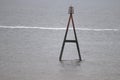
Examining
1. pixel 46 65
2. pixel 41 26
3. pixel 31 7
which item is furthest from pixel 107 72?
pixel 31 7

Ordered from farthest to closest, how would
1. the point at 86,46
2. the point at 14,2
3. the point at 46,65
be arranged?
1. the point at 14,2
2. the point at 86,46
3. the point at 46,65

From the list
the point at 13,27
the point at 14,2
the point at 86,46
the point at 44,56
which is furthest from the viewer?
the point at 14,2

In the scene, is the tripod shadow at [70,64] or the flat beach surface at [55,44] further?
the tripod shadow at [70,64]

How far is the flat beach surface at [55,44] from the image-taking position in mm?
5723

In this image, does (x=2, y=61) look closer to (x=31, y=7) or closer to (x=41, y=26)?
(x=41, y=26)

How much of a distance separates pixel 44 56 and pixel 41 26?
253 cm

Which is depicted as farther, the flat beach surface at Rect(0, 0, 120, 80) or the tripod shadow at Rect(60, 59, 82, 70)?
the tripod shadow at Rect(60, 59, 82, 70)

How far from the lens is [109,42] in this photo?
7.55 metres

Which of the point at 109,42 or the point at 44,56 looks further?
the point at 109,42

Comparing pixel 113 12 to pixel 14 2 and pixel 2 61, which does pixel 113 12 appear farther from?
pixel 2 61

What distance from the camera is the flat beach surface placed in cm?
572

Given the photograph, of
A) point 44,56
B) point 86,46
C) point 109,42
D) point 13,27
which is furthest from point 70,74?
point 13,27

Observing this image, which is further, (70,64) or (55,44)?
(55,44)

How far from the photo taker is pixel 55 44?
744cm
